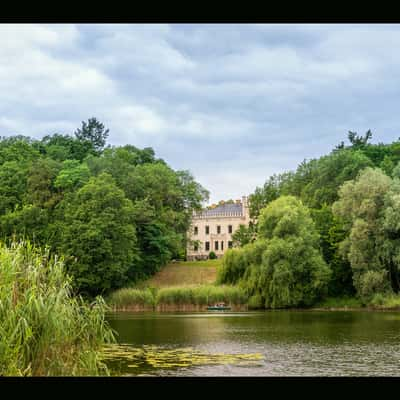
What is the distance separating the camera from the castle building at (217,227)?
8719 centimetres

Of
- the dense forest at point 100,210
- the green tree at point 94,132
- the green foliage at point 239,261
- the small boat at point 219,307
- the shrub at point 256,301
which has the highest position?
the green tree at point 94,132

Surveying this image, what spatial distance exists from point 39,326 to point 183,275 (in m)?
54.3

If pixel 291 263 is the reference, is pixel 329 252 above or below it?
above

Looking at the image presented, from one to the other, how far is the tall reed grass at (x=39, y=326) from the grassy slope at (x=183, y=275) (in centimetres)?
4768

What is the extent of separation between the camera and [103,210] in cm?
5341

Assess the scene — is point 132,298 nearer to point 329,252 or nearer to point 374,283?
point 329,252

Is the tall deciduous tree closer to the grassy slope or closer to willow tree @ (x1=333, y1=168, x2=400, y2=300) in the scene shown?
willow tree @ (x1=333, y1=168, x2=400, y2=300)

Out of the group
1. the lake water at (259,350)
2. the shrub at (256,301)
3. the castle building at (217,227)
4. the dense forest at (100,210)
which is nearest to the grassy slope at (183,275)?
the dense forest at (100,210)

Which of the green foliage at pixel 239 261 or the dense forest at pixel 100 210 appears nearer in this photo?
the green foliage at pixel 239 261

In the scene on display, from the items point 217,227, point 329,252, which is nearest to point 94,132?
point 217,227

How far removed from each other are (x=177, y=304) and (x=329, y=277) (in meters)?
12.1

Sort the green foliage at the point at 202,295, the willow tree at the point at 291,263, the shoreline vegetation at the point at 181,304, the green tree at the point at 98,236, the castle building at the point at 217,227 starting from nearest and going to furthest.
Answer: the willow tree at the point at 291,263
the shoreline vegetation at the point at 181,304
the green foliage at the point at 202,295
the green tree at the point at 98,236
the castle building at the point at 217,227

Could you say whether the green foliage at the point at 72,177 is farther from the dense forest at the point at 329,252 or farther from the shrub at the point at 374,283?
the shrub at the point at 374,283

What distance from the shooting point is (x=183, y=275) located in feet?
206
